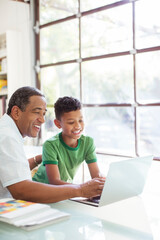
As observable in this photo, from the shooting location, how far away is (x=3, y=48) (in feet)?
13.2

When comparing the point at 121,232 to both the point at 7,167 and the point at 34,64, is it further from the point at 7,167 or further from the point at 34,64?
the point at 34,64

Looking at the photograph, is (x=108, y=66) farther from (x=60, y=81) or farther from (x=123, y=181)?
(x=123, y=181)

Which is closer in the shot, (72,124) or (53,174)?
(53,174)

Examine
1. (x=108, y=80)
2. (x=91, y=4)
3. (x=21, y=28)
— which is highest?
(x=91, y=4)

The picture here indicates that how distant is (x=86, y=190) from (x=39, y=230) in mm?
345

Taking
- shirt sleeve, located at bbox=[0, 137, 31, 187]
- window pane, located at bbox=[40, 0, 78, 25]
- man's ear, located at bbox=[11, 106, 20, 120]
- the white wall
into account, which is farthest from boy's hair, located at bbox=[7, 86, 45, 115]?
the white wall

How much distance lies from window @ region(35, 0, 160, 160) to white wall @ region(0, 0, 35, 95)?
0.15 metres

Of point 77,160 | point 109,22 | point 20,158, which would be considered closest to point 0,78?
point 109,22

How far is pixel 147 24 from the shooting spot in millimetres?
2885

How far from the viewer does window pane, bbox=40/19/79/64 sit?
11.5 ft

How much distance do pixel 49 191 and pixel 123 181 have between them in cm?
30

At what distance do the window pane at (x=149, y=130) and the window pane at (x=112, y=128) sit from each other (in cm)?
10

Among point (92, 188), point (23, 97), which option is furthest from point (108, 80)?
point (92, 188)

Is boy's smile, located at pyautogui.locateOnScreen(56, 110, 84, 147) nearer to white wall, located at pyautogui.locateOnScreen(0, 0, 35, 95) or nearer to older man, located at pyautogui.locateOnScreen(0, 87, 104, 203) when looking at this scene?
older man, located at pyautogui.locateOnScreen(0, 87, 104, 203)
